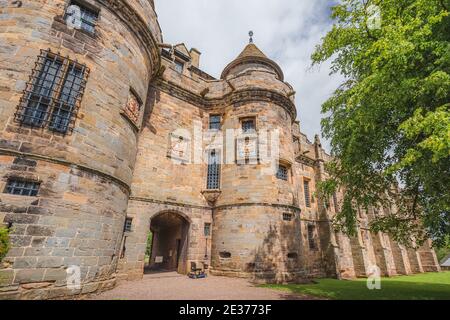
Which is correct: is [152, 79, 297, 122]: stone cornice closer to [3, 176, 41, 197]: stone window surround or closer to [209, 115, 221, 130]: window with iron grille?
[209, 115, 221, 130]: window with iron grille

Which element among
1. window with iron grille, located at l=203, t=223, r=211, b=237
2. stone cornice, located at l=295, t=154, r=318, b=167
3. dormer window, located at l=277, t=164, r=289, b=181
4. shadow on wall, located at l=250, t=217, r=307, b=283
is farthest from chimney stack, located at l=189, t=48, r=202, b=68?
shadow on wall, located at l=250, t=217, r=307, b=283

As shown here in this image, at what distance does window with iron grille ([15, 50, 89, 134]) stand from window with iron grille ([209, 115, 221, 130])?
882 centimetres

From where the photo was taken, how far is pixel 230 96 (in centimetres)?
1513

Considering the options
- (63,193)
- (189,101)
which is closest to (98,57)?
(63,193)

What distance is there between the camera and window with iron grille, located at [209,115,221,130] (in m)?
15.5

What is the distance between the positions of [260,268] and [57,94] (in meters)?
11.2

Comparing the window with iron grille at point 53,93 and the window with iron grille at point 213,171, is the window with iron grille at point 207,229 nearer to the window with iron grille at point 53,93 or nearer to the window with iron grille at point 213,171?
Answer: the window with iron grille at point 213,171

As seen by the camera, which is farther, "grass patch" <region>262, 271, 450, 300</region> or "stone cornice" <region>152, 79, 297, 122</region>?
"stone cornice" <region>152, 79, 297, 122</region>

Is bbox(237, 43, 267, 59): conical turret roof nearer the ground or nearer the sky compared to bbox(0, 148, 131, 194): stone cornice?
nearer the sky

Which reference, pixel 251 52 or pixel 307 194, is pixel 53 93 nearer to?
pixel 251 52

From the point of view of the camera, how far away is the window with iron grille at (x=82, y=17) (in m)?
7.85

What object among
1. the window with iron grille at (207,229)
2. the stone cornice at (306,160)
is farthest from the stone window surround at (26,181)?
the stone cornice at (306,160)

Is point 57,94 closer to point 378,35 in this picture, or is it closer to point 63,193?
point 63,193

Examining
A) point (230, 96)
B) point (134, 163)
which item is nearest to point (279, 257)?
point (134, 163)
